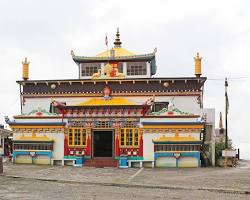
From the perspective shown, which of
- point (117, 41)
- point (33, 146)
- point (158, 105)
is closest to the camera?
point (33, 146)

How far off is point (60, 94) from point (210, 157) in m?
13.1

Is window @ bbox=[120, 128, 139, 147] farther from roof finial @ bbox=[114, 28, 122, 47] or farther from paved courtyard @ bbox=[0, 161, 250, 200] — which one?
roof finial @ bbox=[114, 28, 122, 47]

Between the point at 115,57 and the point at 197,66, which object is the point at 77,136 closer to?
the point at 115,57

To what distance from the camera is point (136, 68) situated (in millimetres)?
39969

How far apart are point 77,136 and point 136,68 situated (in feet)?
32.0

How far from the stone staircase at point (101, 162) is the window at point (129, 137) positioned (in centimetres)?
144

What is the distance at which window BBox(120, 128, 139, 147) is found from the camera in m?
32.2

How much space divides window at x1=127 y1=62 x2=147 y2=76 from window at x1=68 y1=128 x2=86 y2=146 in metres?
8.92

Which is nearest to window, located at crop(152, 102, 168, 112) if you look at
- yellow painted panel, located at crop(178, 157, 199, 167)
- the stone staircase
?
yellow painted panel, located at crop(178, 157, 199, 167)

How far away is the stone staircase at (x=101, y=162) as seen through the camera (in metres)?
31.3

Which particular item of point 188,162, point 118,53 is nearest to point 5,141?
point 118,53

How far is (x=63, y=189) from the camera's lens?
17453 millimetres

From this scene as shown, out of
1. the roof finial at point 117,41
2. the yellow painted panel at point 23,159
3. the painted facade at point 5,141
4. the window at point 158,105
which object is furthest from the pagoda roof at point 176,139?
the painted facade at point 5,141

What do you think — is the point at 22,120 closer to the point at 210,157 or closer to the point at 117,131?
the point at 117,131
